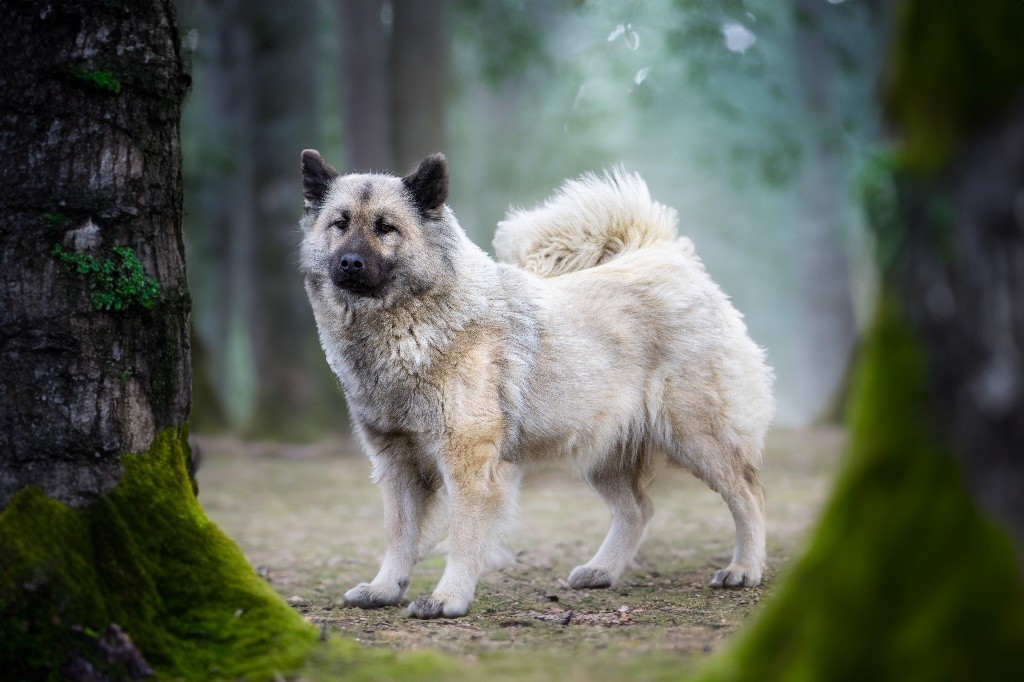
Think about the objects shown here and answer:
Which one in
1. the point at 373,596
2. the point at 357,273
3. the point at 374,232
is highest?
the point at 374,232

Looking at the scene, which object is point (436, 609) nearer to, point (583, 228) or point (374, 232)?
point (374, 232)

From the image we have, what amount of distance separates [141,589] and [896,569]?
2688 millimetres

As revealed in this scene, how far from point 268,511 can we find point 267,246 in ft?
19.0

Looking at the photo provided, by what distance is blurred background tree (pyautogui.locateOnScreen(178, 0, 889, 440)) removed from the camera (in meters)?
13.0

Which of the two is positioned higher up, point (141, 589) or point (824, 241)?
point (824, 241)

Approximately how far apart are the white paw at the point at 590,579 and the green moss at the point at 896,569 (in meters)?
3.46

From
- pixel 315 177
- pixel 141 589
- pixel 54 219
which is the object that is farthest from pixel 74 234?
pixel 315 177

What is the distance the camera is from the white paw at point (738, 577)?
580 cm

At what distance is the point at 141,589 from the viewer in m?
3.67

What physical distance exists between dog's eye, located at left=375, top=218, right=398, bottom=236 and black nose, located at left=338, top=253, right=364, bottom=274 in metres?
0.31

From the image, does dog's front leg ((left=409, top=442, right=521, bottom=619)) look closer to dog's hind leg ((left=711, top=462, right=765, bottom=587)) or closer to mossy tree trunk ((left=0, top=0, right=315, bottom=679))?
mossy tree trunk ((left=0, top=0, right=315, bottom=679))

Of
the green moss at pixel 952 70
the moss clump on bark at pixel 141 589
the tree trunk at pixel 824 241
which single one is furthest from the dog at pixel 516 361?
the tree trunk at pixel 824 241

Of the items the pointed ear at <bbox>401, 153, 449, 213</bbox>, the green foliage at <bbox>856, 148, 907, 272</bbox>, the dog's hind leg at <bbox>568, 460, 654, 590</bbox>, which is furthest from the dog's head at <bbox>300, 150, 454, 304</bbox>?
the green foliage at <bbox>856, 148, 907, 272</bbox>

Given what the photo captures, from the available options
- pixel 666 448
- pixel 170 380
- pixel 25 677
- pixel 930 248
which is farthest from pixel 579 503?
pixel 930 248
